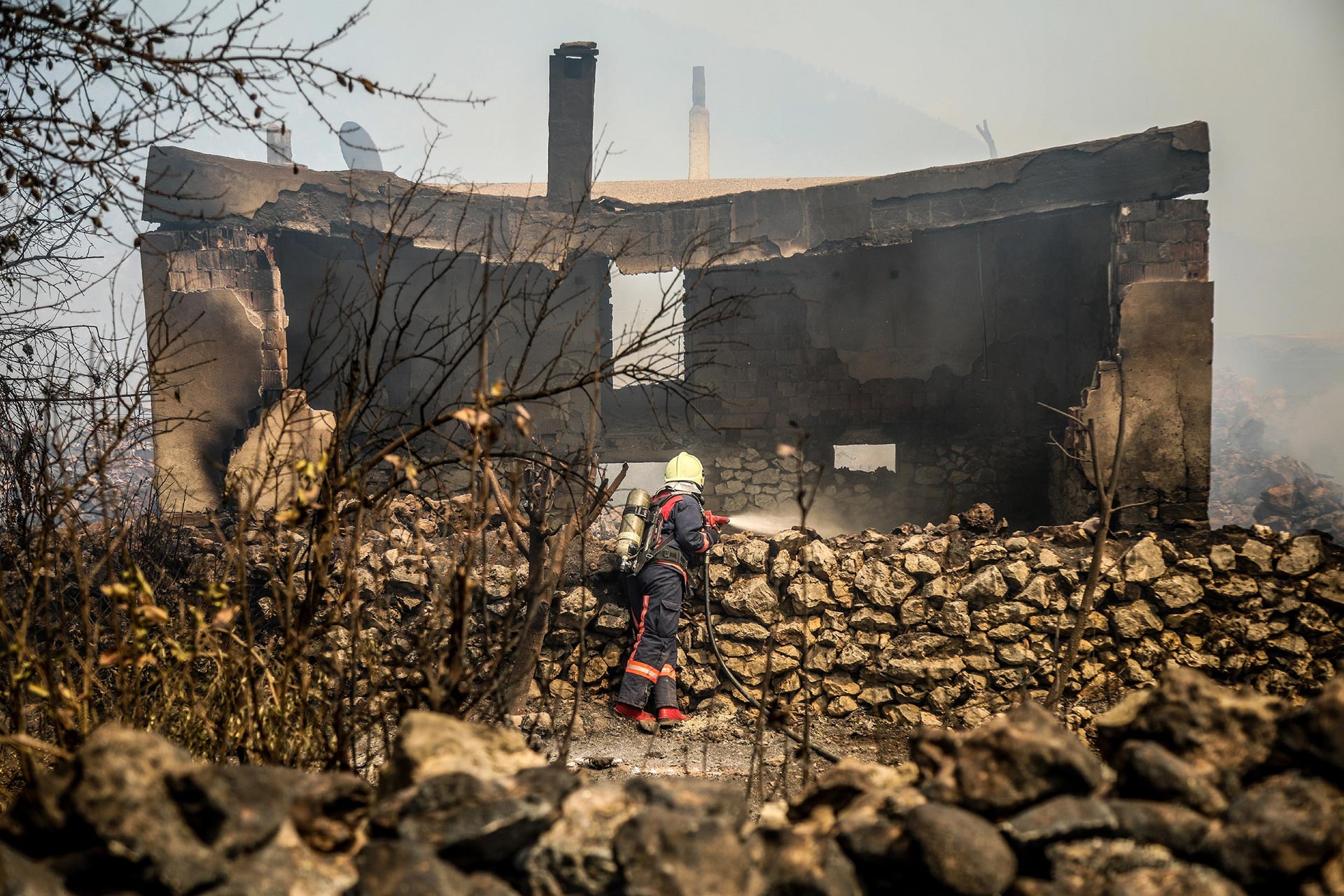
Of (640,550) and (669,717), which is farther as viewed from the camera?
Answer: (640,550)

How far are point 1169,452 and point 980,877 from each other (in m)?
7.38

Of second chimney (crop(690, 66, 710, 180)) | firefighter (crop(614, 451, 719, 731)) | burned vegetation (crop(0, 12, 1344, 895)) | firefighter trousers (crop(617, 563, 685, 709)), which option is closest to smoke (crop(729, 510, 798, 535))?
burned vegetation (crop(0, 12, 1344, 895))

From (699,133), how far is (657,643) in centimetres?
3442

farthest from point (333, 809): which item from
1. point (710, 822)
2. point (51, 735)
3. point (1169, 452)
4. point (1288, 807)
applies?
point (1169, 452)

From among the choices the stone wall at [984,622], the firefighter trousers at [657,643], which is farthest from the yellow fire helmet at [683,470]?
the firefighter trousers at [657,643]

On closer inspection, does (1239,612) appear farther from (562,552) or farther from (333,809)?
(333,809)

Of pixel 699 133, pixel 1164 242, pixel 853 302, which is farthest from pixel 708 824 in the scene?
pixel 699 133

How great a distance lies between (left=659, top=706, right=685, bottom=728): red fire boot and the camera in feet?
20.0

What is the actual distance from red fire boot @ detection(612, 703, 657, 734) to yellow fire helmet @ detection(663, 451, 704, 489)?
166 cm

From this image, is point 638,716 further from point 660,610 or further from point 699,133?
point 699,133

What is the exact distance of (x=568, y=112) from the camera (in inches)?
421

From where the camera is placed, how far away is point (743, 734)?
6145 millimetres

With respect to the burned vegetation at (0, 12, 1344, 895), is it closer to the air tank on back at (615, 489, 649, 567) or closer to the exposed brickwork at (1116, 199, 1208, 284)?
the exposed brickwork at (1116, 199, 1208, 284)

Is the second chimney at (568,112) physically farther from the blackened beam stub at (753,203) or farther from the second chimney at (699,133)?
the second chimney at (699,133)
